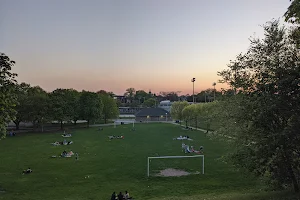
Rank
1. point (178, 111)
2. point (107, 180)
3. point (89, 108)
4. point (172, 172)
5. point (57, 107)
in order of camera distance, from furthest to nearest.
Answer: point (178, 111), point (89, 108), point (57, 107), point (172, 172), point (107, 180)

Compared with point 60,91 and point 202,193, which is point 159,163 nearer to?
point 202,193

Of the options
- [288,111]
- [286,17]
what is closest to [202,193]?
[288,111]

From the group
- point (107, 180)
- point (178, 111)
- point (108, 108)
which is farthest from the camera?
A: point (108, 108)

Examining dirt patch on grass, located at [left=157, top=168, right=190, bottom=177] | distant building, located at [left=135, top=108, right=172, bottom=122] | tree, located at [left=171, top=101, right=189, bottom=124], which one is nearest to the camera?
dirt patch on grass, located at [left=157, top=168, right=190, bottom=177]

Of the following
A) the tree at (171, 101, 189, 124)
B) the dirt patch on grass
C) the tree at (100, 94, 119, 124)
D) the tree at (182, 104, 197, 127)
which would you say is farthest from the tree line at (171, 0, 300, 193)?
the tree at (100, 94, 119, 124)

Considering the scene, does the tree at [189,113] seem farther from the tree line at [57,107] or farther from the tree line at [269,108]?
the tree line at [269,108]

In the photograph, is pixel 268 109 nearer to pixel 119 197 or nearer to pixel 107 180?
pixel 119 197

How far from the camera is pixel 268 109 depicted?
1202 cm

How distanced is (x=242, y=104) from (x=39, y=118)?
55.6m

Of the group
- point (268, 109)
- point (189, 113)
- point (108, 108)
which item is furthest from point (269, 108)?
point (108, 108)

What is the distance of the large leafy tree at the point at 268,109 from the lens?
12.0 meters

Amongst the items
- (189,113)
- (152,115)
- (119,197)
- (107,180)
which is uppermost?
(189,113)

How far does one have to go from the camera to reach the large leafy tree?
1202cm

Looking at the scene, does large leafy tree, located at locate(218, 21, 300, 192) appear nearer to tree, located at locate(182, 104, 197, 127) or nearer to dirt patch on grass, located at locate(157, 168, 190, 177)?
dirt patch on grass, located at locate(157, 168, 190, 177)
